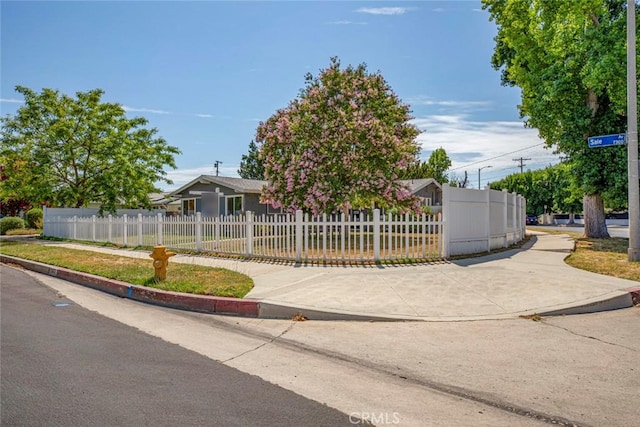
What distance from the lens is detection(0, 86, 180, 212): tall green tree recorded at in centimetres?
2509

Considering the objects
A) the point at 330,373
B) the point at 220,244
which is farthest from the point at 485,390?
the point at 220,244

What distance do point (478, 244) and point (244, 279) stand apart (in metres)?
7.90

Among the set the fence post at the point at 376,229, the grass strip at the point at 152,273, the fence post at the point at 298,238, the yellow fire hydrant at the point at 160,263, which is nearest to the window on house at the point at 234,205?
the grass strip at the point at 152,273

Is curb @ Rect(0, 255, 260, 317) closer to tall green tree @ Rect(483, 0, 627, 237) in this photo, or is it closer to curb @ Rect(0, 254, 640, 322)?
curb @ Rect(0, 254, 640, 322)

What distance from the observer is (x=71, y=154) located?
26.2 meters

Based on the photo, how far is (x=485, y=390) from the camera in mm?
3818

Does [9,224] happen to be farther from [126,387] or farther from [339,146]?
[126,387]

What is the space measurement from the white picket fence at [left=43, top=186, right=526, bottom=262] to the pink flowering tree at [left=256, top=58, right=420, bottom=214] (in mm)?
3608

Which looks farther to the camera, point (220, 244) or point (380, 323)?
point (220, 244)

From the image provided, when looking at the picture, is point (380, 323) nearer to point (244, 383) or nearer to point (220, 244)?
point (244, 383)

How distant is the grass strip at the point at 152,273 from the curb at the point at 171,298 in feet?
0.63

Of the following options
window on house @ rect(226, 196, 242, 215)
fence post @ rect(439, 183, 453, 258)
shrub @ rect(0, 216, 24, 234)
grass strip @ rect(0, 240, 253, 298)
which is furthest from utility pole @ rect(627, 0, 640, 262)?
shrub @ rect(0, 216, 24, 234)

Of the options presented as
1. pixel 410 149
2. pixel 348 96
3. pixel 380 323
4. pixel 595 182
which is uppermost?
pixel 348 96

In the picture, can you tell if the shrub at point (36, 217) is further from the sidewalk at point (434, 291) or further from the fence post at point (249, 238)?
the sidewalk at point (434, 291)
